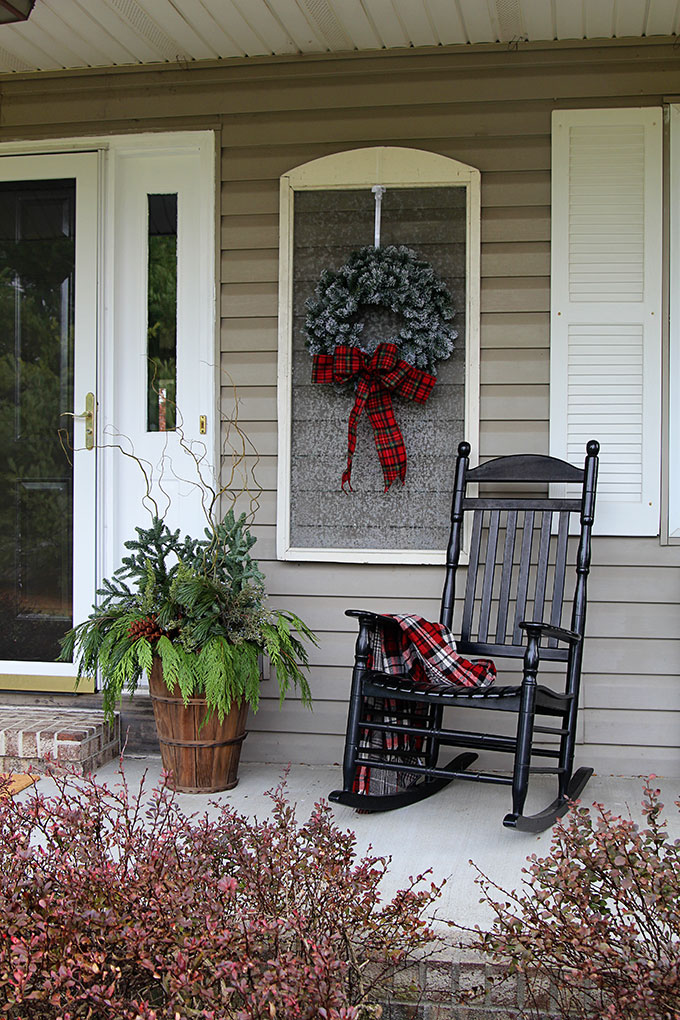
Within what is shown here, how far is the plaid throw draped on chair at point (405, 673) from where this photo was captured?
2.81m

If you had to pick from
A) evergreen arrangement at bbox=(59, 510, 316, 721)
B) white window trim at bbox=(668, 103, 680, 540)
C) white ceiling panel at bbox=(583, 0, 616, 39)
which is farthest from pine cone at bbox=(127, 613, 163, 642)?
white ceiling panel at bbox=(583, 0, 616, 39)

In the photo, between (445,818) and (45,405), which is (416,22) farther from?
(445,818)

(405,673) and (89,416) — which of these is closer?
(405,673)

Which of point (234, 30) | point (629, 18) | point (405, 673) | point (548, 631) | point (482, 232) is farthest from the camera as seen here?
point (482, 232)

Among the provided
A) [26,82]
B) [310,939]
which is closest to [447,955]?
[310,939]

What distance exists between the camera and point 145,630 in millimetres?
2914

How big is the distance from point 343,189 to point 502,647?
5.48 ft

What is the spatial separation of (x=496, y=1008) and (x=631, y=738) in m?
1.50

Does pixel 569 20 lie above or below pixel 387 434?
above

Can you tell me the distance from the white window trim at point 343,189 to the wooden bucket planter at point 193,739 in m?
0.65

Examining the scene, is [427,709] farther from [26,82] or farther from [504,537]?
[26,82]

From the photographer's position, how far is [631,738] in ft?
10.5

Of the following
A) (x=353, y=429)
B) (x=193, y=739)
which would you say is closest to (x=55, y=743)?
(x=193, y=739)

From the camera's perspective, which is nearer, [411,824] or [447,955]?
[447,955]
